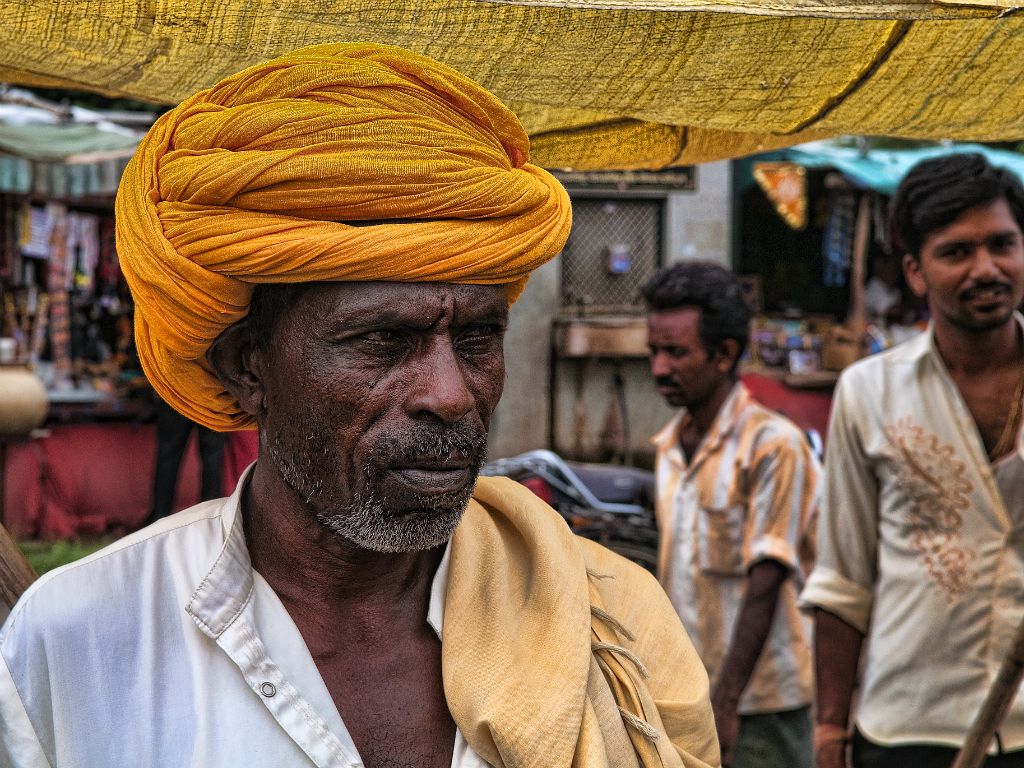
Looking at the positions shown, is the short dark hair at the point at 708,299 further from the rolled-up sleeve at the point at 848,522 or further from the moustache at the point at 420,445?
the moustache at the point at 420,445

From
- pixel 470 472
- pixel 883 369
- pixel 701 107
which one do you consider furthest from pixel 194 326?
pixel 883 369

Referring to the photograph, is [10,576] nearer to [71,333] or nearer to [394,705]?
[394,705]

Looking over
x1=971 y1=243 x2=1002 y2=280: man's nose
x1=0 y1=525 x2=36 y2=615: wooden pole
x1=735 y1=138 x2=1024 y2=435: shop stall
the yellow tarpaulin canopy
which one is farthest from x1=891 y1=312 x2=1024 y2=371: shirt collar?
x1=735 y1=138 x2=1024 y2=435: shop stall

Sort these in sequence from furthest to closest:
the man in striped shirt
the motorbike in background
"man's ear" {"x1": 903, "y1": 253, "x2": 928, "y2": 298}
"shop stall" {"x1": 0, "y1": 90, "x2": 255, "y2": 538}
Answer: "shop stall" {"x1": 0, "y1": 90, "x2": 255, "y2": 538}
the motorbike in background
the man in striped shirt
"man's ear" {"x1": 903, "y1": 253, "x2": 928, "y2": 298}

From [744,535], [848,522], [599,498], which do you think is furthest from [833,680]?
[599,498]

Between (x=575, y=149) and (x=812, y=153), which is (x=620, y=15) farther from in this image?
(x=812, y=153)

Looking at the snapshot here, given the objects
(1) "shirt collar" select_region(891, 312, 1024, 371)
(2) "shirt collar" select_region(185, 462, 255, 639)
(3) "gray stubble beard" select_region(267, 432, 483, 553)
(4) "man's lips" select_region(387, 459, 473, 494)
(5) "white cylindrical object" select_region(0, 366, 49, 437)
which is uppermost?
(1) "shirt collar" select_region(891, 312, 1024, 371)

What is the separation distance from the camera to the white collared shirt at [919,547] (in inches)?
135

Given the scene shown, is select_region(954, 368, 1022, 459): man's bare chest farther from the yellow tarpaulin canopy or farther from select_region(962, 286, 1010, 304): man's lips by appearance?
the yellow tarpaulin canopy

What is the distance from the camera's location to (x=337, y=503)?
1.97 metres

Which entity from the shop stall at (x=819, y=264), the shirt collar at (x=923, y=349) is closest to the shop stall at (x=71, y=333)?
the shop stall at (x=819, y=264)

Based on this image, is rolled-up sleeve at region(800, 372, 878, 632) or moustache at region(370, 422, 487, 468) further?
rolled-up sleeve at region(800, 372, 878, 632)

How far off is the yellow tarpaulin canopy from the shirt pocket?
2.07 metres

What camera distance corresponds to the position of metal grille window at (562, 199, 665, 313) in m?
11.2
